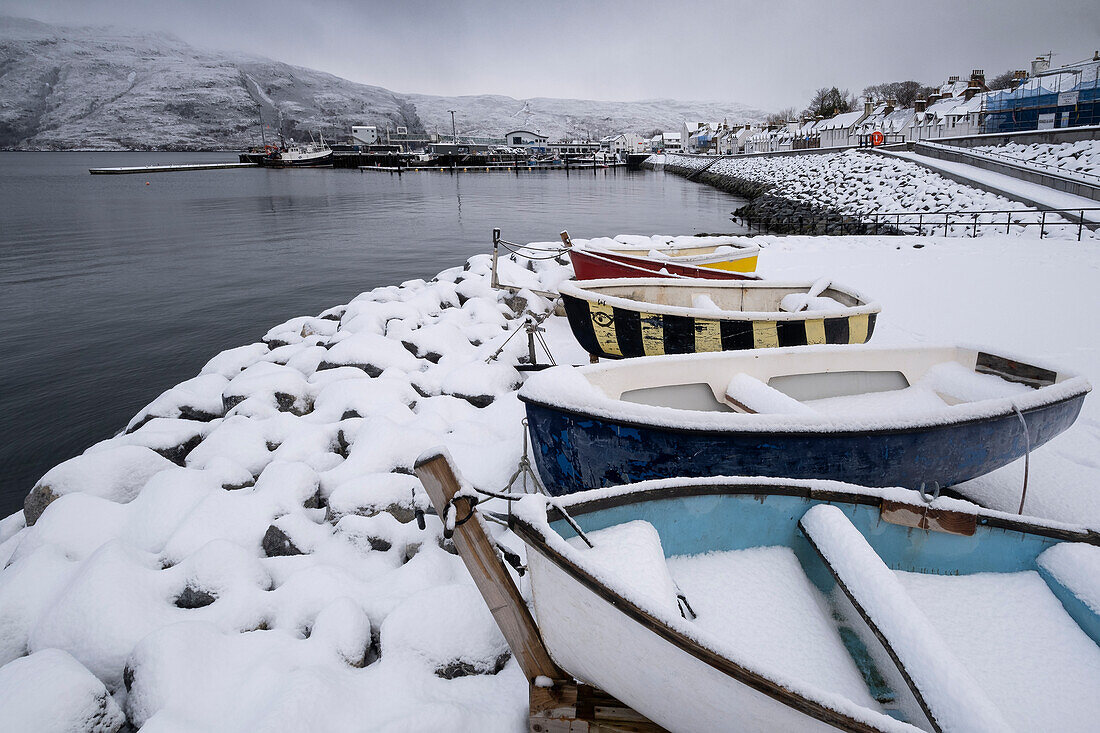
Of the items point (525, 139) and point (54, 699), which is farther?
point (525, 139)

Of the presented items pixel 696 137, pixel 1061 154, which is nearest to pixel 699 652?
pixel 1061 154

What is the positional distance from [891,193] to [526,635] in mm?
26383

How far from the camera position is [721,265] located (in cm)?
974

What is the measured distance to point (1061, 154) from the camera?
21719 mm

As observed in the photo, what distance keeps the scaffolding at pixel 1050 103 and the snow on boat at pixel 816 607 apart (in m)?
35.9

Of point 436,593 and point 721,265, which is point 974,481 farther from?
point 721,265

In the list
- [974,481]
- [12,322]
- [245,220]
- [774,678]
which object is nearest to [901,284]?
[974,481]

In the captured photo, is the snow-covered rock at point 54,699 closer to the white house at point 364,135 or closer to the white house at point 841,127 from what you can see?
the white house at point 841,127

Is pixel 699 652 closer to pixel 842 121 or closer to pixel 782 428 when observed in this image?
pixel 782 428

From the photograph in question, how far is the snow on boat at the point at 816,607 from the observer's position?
1.71 m

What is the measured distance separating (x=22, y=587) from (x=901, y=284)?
12480 millimetres

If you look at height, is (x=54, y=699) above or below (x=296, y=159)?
below

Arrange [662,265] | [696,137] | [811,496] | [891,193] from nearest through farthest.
→ [811,496] < [662,265] < [891,193] < [696,137]

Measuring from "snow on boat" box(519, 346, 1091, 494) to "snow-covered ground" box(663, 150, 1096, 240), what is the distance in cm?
1487
